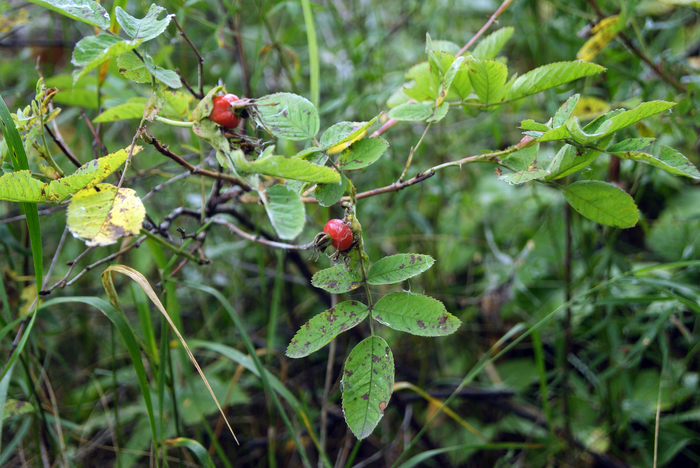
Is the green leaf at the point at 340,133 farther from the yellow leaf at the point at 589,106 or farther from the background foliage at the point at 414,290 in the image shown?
the yellow leaf at the point at 589,106

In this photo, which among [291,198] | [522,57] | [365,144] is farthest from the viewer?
[522,57]

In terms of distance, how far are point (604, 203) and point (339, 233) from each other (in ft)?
1.24

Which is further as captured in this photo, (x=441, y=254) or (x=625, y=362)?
(x=441, y=254)

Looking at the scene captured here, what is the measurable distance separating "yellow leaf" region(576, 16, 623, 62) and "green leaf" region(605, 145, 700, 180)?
53 centimetres

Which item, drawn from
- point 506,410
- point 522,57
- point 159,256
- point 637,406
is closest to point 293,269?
point 159,256

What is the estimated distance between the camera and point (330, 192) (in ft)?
1.90

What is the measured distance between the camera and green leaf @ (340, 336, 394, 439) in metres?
0.54

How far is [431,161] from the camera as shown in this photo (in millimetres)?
1740

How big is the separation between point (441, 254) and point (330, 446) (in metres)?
0.84

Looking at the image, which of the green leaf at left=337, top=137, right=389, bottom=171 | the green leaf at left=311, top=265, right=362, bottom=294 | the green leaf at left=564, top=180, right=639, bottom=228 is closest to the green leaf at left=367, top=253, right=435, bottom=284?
the green leaf at left=311, top=265, right=362, bottom=294

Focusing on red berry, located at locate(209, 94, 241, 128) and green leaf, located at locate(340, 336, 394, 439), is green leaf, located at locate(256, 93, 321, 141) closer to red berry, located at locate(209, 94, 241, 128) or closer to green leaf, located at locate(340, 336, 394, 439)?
red berry, located at locate(209, 94, 241, 128)

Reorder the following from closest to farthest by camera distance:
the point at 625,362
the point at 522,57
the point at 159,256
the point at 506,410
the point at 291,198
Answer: the point at 291,198, the point at 159,256, the point at 625,362, the point at 506,410, the point at 522,57

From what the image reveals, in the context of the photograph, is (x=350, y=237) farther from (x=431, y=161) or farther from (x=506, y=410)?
(x=431, y=161)

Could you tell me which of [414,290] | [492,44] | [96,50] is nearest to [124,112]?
[96,50]
